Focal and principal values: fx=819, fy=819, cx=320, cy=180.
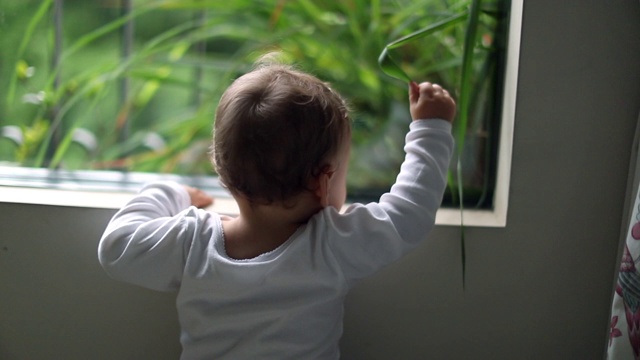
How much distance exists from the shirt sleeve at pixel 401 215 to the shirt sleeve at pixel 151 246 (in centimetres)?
17

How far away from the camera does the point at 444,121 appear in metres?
1.02

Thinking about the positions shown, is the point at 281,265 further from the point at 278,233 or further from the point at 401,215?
the point at 401,215

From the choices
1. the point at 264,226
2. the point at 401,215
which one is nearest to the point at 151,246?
the point at 264,226

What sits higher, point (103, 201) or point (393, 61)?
point (393, 61)

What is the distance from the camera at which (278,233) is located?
987mm

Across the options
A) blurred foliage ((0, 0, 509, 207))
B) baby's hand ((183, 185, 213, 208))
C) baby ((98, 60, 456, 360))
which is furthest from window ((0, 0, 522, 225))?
baby ((98, 60, 456, 360))

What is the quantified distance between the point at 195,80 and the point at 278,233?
49 cm

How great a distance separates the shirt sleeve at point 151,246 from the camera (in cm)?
97

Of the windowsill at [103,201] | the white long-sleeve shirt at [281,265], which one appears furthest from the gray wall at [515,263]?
the white long-sleeve shirt at [281,265]

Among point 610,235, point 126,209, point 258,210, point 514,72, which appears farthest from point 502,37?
point 126,209

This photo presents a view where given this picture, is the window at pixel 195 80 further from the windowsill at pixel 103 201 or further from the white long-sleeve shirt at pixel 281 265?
the white long-sleeve shirt at pixel 281 265

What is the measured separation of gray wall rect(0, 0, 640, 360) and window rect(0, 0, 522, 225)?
0.10 meters

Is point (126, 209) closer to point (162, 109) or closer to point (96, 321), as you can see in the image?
point (96, 321)

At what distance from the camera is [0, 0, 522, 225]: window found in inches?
47.2
